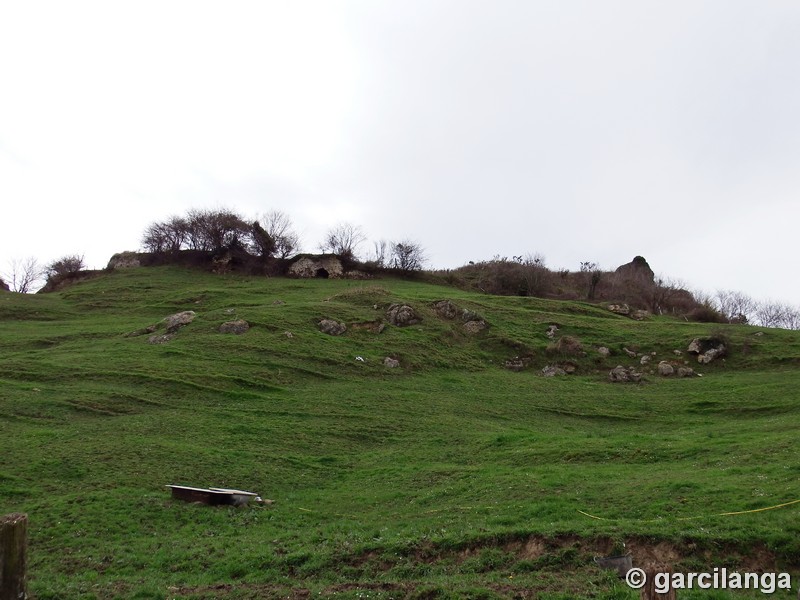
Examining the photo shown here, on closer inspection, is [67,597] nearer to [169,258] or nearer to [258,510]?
[258,510]

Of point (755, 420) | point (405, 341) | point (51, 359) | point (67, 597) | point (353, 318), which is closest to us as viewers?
point (67, 597)

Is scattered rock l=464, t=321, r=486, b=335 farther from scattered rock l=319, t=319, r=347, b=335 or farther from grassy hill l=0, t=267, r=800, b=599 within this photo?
scattered rock l=319, t=319, r=347, b=335

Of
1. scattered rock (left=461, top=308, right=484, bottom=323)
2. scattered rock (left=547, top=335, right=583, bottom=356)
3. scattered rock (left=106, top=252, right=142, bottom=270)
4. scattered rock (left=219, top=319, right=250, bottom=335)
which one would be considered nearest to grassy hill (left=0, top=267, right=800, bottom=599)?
scattered rock (left=547, top=335, right=583, bottom=356)

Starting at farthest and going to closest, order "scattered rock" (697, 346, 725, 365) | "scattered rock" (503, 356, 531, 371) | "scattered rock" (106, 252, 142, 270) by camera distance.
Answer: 1. "scattered rock" (106, 252, 142, 270)
2. "scattered rock" (503, 356, 531, 371)
3. "scattered rock" (697, 346, 725, 365)

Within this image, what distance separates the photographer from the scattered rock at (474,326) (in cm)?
5637

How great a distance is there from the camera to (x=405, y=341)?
169 ft

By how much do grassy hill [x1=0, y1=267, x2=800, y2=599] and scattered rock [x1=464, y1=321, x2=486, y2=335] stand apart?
0.80 meters

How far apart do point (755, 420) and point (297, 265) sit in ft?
229

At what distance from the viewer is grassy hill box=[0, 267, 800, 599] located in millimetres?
14242

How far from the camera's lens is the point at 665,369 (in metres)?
48.4

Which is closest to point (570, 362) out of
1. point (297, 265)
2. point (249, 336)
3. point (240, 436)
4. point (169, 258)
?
point (249, 336)

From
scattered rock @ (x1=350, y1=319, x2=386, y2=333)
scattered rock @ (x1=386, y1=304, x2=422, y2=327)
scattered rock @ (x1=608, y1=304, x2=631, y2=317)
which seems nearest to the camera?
scattered rock @ (x1=350, y1=319, x2=386, y2=333)

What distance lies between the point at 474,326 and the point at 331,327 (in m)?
14.1

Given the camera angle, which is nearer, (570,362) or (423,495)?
(423,495)
